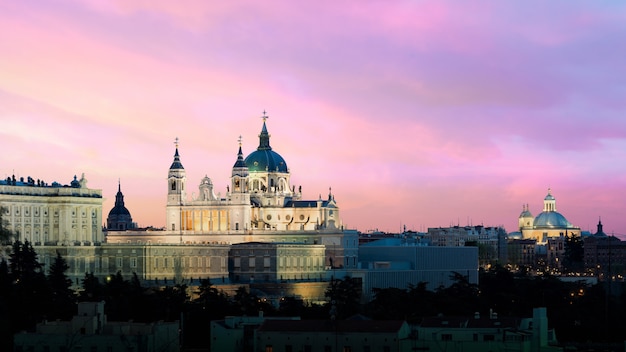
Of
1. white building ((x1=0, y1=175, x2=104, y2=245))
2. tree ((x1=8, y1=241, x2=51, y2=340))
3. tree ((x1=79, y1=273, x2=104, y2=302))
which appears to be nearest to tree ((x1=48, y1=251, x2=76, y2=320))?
tree ((x1=8, y1=241, x2=51, y2=340))

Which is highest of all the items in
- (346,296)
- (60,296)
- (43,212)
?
(43,212)

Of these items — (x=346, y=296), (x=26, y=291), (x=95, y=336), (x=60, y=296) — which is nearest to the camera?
(x=95, y=336)

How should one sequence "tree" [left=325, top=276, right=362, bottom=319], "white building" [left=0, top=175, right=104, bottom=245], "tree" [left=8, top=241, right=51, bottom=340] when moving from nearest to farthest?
"tree" [left=8, top=241, right=51, bottom=340] → "tree" [left=325, top=276, right=362, bottom=319] → "white building" [left=0, top=175, right=104, bottom=245]

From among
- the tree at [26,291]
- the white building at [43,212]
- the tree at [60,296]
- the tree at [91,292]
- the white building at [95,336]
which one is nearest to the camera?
the white building at [95,336]

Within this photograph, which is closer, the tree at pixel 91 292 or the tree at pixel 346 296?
the tree at pixel 91 292

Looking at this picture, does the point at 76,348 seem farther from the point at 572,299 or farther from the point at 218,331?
the point at 572,299

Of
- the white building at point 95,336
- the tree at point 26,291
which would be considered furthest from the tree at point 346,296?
the white building at point 95,336

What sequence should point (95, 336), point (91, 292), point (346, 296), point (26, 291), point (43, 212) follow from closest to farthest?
point (95, 336) < point (26, 291) < point (91, 292) < point (346, 296) < point (43, 212)

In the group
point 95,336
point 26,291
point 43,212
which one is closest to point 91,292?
point 26,291

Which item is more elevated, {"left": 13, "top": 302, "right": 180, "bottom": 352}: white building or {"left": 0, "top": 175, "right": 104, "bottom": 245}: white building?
{"left": 0, "top": 175, "right": 104, "bottom": 245}: white building

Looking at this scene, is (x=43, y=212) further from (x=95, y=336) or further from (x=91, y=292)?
(x=95, y=336)

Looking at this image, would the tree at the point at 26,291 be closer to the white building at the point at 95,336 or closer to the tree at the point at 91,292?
the tree at the point at 91,292

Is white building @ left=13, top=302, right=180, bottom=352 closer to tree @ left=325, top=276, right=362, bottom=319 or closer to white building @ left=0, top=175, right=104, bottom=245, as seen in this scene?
tree @ left=325, top=276, right=362, bottom=319

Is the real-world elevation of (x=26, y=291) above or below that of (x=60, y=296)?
above
